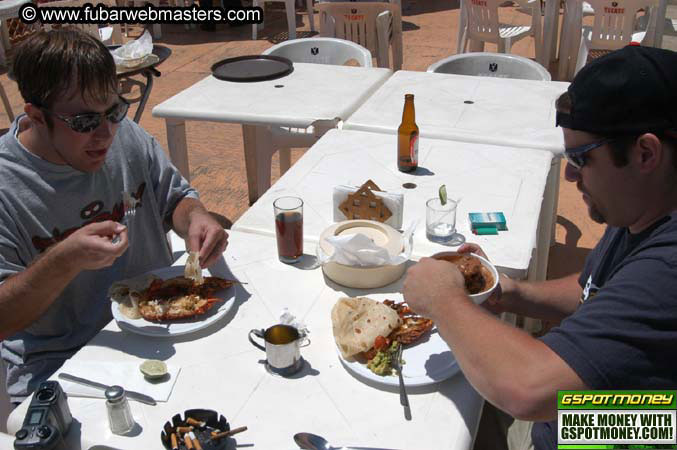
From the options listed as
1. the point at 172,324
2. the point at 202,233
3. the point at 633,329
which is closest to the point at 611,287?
the point at 633,329

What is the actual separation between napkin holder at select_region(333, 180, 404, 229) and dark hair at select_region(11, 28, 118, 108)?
0.89 metres

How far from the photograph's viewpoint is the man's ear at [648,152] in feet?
4.23

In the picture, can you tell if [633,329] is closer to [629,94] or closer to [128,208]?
[629,94]

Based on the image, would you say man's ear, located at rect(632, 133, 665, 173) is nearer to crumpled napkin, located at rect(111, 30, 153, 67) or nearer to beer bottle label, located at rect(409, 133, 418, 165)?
beer bottle label, located at rect(409, 133, 418, 165)

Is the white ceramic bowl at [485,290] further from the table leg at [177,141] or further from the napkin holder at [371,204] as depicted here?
the table leg at [177,141]

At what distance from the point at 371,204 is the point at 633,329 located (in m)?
1.12

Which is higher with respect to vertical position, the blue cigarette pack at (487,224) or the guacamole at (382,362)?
the blue cigarette pack at (487,224)

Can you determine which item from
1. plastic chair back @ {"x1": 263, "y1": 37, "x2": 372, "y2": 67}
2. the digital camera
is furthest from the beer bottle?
plastic chair back @ {"x1": 263, "y1": 37, "x2": 372, "y2": 67}

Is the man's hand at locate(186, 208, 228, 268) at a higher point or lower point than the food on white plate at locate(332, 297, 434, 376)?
higher

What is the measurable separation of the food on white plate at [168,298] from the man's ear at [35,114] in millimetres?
540

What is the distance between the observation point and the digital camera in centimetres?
128

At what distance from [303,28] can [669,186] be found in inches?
349

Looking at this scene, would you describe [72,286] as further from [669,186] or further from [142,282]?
[669,186]

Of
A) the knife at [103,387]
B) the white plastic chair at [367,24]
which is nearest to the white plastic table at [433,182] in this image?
the knife at [103,387]
